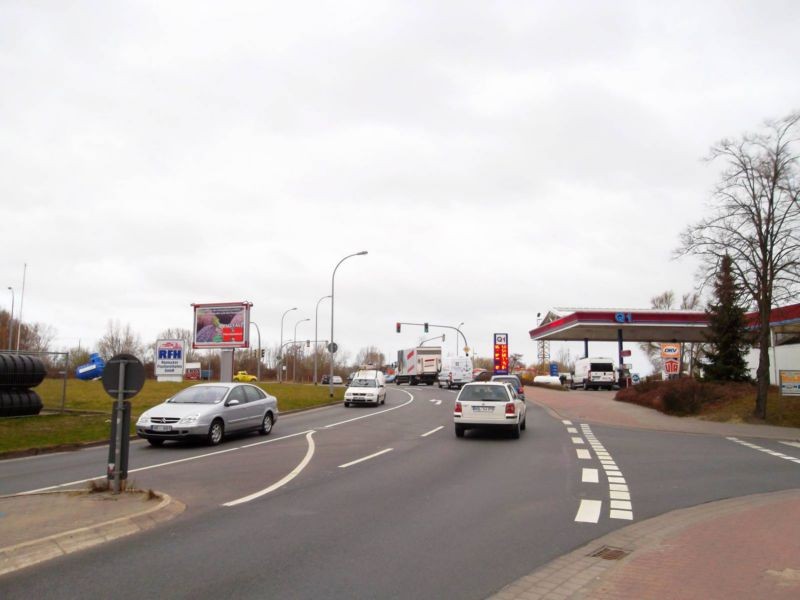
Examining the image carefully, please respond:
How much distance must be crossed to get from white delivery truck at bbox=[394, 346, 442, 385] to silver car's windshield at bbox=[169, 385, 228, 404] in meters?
47.4

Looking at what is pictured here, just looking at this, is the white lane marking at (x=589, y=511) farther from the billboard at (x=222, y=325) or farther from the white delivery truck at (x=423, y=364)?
the white delivery truck at (x=423, y=364)

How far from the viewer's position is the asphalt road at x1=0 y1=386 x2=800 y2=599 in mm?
5414

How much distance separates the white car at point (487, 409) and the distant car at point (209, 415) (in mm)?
5629

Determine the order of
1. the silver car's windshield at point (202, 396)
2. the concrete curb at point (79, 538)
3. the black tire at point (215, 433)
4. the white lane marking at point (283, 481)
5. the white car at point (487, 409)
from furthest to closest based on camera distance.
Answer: the white car at point (487, 409) → the silver car's windshield at point (202, 396) → the black tire at point (215, 433) → the white lane marking at point (283, 481) → the concrete curb at point (79, 538)

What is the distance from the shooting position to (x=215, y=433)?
1573 cm

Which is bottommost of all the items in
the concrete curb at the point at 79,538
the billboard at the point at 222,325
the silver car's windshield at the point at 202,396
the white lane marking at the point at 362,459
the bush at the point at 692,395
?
the white lane marking at the point at 362,459

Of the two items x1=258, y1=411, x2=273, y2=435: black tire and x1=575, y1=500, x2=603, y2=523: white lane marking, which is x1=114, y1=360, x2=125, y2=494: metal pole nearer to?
x1=575, y1=500, x2=603, y2=523: white lane marking

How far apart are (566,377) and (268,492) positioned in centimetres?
6373

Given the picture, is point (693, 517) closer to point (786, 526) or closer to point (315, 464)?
point (786, 526)

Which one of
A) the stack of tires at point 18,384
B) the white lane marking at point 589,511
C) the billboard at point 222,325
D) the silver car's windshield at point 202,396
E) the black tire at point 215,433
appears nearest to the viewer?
the white lane marking at point 589,511

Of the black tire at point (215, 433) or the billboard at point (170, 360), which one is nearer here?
the black tire at point (215, 433)

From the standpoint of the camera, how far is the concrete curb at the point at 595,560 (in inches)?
205

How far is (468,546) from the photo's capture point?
6535mm

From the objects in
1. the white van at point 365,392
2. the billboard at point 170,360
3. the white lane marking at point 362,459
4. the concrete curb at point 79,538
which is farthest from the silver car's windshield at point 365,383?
the concrete curb at point 79,538
